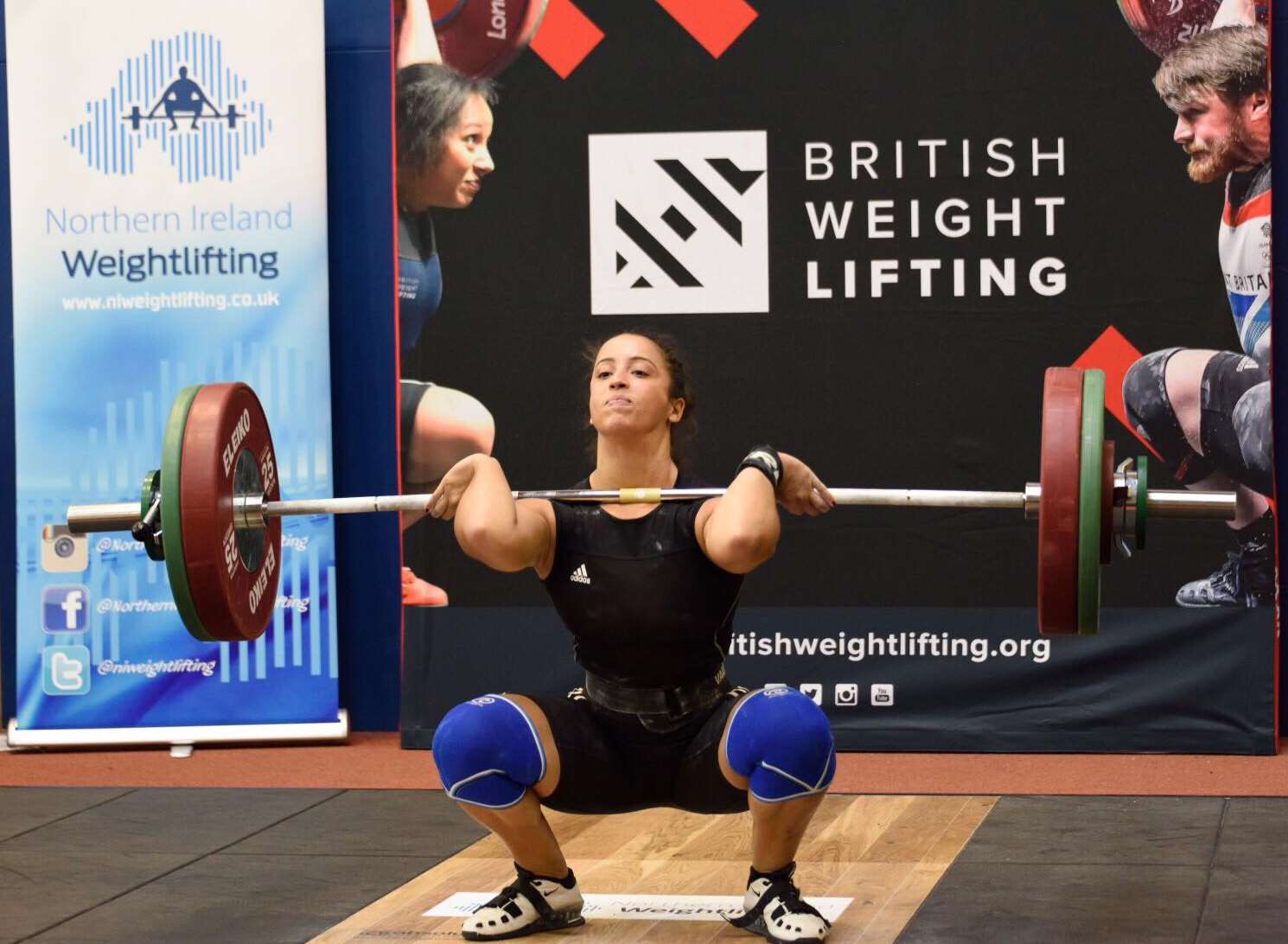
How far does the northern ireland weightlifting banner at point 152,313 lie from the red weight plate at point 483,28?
0.36 meters

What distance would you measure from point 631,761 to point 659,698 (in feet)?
0.38

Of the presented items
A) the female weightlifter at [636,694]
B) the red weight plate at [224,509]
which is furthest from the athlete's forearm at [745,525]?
the red weight plate at [224,509]

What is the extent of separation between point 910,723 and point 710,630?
77.7 inches

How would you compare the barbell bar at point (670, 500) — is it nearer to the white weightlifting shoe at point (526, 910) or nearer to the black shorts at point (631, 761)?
the black shorts at point (631, 761)

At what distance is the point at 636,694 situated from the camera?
311 cm

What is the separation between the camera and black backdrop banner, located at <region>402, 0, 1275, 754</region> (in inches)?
189

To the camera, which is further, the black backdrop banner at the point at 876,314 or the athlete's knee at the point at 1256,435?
the black backdrop banner at the point at 876,314

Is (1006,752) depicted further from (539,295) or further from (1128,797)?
(539,295)

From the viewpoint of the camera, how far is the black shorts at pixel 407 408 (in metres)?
5.05

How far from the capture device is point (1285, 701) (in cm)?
498

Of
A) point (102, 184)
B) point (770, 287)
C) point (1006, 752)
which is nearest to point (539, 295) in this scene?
point (770, 287)

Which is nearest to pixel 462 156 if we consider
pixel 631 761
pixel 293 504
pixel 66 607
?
pixel 66 607

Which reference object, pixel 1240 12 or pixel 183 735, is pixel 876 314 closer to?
pixel 1240 12

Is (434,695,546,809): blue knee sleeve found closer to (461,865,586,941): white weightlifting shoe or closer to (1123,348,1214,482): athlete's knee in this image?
(461,865,586,941): white weightlifting shoe
